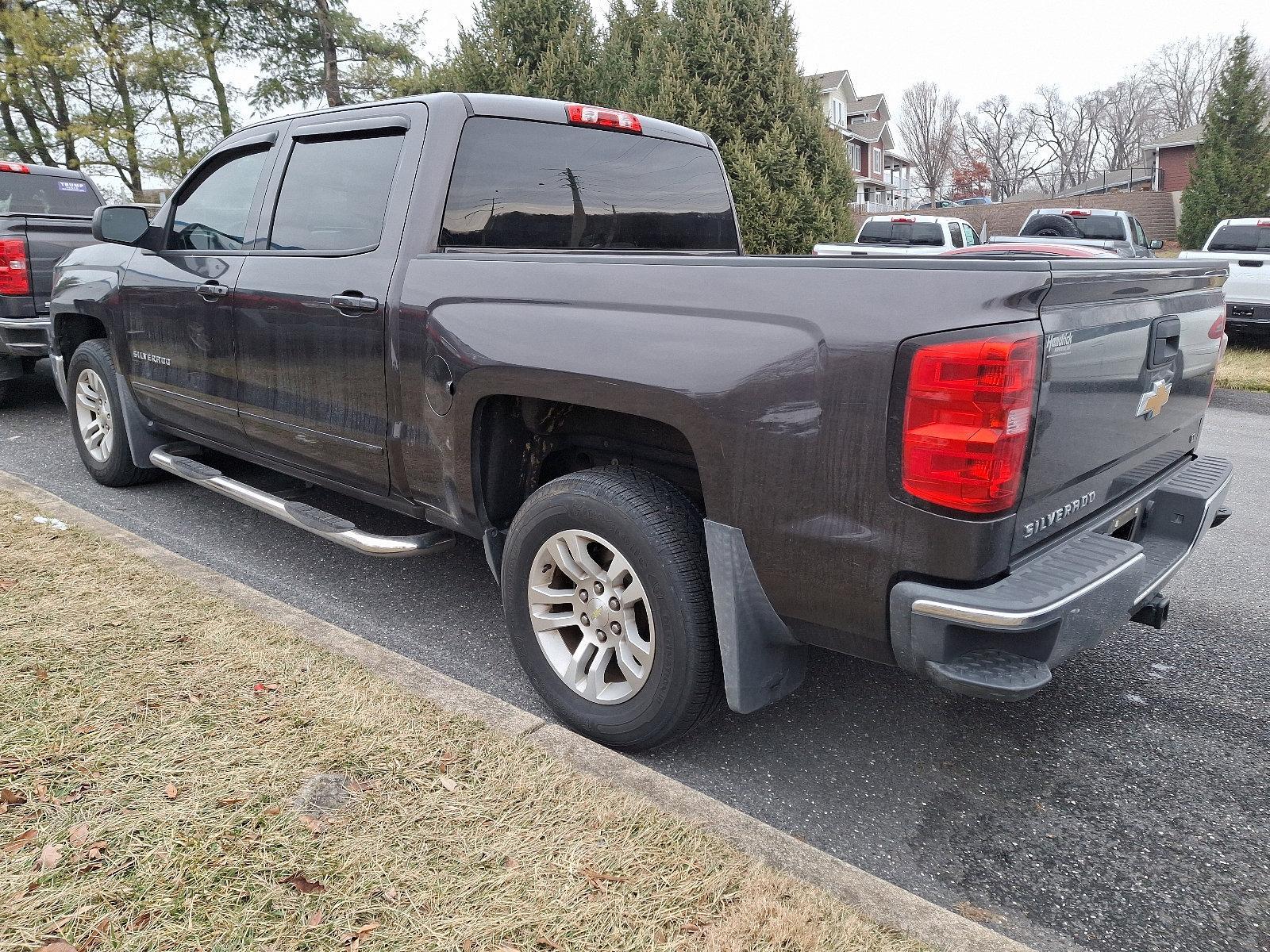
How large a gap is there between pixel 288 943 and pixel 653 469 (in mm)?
1646

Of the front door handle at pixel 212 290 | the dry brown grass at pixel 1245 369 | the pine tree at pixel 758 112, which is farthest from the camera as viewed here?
the pine tree at pixel 758 112

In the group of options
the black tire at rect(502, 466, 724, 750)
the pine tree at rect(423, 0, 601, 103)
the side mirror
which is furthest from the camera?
the pine tree at rect(423, 0, 601, 103)

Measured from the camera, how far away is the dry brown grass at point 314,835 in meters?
2.02

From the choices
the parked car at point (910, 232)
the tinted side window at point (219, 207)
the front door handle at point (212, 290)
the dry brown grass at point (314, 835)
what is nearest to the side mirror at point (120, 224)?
Answer: the tinted side window at point (219, 207)

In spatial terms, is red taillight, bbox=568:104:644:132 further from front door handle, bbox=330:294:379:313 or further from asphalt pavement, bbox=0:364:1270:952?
asphalt pavement, bbox=0:364:1270:952

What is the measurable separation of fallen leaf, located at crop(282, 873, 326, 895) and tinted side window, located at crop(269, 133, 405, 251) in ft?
7.18

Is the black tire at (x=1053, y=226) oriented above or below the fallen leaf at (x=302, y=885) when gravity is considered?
above

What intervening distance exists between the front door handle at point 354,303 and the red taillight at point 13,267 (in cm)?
493

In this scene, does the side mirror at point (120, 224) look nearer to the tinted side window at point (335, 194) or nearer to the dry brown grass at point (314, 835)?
the tinted side window at point (335, 194)

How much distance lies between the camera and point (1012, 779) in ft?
9.27

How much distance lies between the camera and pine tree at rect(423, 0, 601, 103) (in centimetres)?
1515

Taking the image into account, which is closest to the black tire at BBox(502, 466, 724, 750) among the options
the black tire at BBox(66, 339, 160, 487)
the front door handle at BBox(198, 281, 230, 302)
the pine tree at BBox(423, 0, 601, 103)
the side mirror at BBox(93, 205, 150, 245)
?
the front door handle at BBox(198, 281, 230, 302)

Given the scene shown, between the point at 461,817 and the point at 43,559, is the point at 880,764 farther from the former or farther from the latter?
the point at 43,559

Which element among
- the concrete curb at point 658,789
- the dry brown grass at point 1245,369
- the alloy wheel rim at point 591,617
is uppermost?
the alloy wheel rim at point 591,617
